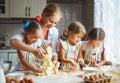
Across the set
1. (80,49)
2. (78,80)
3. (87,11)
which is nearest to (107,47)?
(87,11)

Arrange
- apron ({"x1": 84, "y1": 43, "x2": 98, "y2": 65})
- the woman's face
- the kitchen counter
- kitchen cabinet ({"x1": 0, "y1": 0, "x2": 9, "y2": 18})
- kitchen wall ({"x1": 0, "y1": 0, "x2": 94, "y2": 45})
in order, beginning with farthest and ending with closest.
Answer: kitchen wall ({"x1": 0, "y1": 0, "x2": 94, "y2": 45}) → kitchen cabinet ({"x1": 0, "y1": 0, "x2": 9, "y2": 18}) → apron ({"x1": 84, "y1": 43, "x2": 98, "y2": 65}) → the woman's face → the kitchen counter

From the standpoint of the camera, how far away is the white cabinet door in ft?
11.1

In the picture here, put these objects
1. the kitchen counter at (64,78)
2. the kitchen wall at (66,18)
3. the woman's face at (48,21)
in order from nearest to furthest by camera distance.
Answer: the kitchen counter at (64,78) < the woman's face at (48,21) < the kitchen wall at (66,18)

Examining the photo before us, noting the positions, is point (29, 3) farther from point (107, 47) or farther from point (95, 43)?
point (95, 43)

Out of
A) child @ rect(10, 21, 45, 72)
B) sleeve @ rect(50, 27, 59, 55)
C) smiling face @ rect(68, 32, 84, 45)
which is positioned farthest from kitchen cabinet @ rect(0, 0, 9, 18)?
child @ rect(10, 21, 45, 72)

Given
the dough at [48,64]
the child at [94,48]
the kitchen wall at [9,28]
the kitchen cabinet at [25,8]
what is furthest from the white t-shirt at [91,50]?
the kitchen wall at [9,28]

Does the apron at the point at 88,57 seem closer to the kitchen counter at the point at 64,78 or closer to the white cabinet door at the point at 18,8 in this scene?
the kitchen counter at the point at 64,78

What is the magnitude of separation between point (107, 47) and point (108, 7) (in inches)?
19.0

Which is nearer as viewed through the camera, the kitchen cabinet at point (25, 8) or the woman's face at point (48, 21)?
the woman's face at point (48, 21)

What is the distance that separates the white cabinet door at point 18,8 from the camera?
3.39m

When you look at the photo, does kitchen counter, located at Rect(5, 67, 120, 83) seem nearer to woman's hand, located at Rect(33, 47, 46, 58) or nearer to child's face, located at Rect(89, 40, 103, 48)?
woman's hand, located at Rect(33, 47, 46, 58)

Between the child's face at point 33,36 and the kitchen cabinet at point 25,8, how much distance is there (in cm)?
196

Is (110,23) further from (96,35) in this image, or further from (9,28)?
(9,28)

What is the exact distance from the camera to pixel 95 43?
1.82 metres
